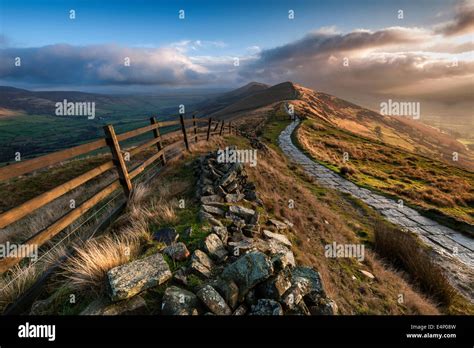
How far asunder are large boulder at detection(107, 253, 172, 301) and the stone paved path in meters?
10.9

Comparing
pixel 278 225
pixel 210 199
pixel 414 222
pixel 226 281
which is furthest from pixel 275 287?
pixel 414 222

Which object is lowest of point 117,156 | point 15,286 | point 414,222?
point 414,222

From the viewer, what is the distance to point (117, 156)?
6016 millimetres

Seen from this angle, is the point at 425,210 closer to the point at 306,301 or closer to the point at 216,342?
the point at 306,301

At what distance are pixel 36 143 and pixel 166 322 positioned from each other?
667ft

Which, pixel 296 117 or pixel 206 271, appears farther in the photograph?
pixel 296 117

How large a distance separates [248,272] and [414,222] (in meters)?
12.8

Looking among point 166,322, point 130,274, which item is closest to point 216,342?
point 166,322

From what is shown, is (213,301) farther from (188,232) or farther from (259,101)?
(259,101)

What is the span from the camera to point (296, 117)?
5581 cm

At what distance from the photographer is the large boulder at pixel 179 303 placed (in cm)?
290

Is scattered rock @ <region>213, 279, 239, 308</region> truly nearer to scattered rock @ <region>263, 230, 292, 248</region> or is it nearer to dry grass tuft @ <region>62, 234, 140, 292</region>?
dry grass tuft @ <region>62, 234, 140, 292</region>

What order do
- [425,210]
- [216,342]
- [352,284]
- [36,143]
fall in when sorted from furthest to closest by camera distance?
[36,143] → [425,210] → [352,284] → [216,342]

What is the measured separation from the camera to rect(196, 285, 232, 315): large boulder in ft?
9.73
